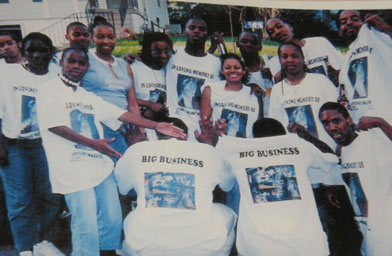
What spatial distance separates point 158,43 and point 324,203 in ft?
5.14

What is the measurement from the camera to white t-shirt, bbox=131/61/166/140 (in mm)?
2496

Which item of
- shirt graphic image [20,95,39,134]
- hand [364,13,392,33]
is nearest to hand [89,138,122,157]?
shirt graphic image [20,95,39,134]

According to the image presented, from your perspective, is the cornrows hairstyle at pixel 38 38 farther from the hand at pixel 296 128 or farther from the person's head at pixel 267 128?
the hand at pixel 296 128

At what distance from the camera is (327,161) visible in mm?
2592

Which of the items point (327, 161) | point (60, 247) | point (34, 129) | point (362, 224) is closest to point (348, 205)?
point (362, 224)

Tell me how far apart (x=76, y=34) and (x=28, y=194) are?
1.05m

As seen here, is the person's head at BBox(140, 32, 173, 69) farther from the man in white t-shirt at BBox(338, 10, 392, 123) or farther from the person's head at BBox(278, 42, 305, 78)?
the man in white t-shirt at BBox(338, 10, 392, 123)

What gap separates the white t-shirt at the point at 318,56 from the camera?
261 cm

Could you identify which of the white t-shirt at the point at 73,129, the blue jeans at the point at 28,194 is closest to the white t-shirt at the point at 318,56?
the white t-shirt at the point at 73,129

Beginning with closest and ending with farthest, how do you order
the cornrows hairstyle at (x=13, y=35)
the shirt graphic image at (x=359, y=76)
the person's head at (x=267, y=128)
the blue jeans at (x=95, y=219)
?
the cornrows hairstyle at (x=13, y=35) → the blue jeans at (x=95, y=219) → the person's head at (x=267, y=128) → the shirt graphic image at (x=359, y=76)

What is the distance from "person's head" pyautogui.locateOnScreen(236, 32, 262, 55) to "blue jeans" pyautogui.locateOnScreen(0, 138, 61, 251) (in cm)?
143

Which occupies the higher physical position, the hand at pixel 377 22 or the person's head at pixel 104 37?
the person's head at pixel 104 37

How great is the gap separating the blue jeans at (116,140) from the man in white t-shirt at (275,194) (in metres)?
0.61

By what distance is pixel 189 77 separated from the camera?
2.55 metres
